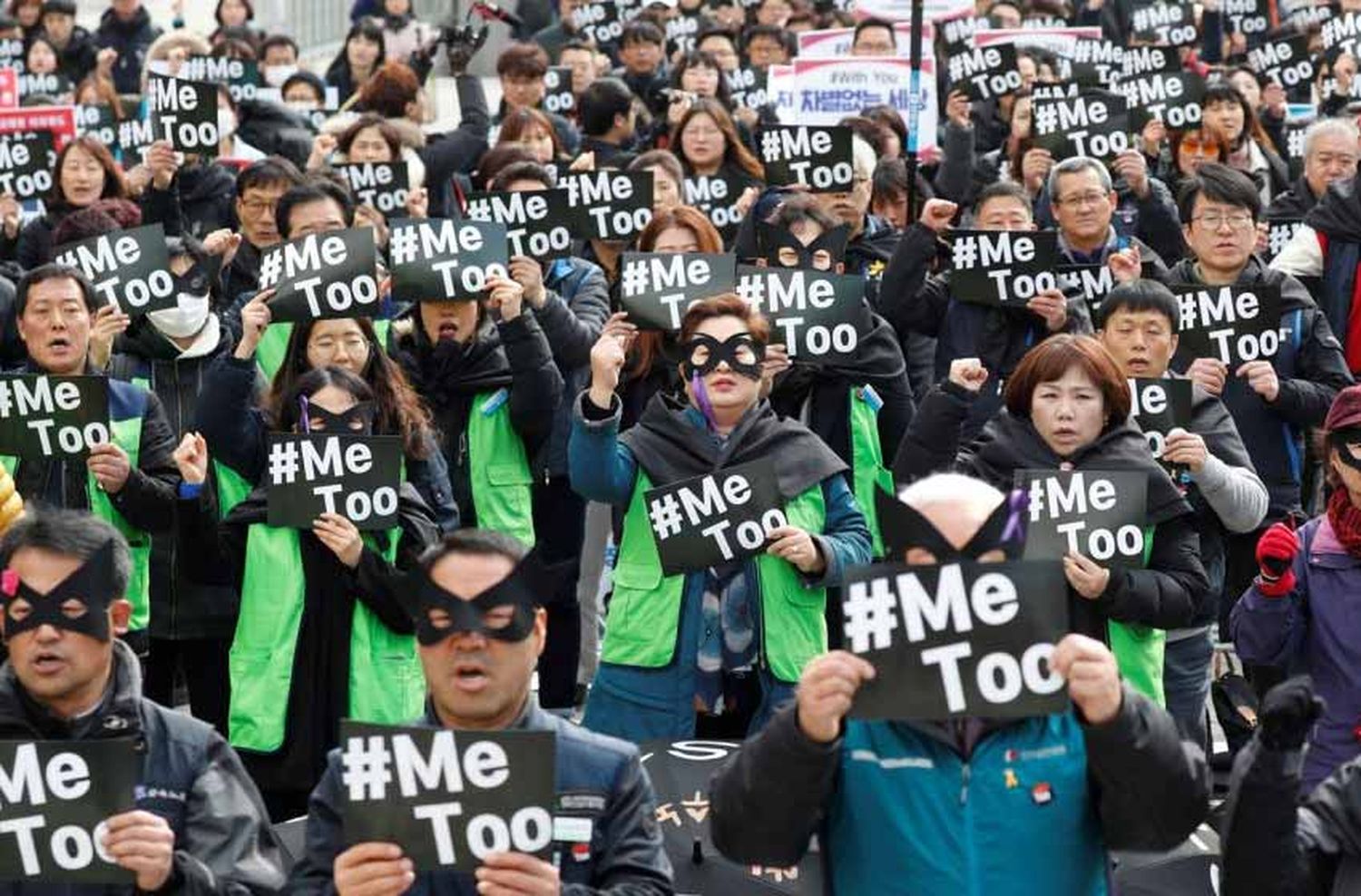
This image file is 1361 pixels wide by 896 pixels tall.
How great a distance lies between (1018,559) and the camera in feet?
16.0

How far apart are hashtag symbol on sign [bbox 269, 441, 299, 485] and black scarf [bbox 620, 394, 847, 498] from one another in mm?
919

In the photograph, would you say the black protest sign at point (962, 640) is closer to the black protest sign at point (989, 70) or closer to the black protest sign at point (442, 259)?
the black protest sign at point (442, 259)

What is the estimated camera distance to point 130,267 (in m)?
9.61

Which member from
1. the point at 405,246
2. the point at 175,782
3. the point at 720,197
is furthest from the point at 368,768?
the point at 720,197

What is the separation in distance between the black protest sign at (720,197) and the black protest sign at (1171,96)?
2472 mm

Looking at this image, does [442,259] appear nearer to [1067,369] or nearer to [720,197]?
[1067,369]

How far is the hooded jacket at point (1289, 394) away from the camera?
980 cm

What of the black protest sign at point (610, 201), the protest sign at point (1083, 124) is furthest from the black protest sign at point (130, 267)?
the protest sign at point (1083, 124)

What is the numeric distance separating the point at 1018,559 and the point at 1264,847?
652 millimetres

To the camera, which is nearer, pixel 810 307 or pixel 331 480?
pixel 331 480

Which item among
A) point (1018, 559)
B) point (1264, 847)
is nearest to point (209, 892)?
point (1018, 559)

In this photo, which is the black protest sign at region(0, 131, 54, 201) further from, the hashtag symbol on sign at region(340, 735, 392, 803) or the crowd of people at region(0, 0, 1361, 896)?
the hashtag symbol on sign at region(340, 735, 392, 803)

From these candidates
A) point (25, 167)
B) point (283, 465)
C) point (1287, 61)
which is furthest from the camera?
point (1287, 61)

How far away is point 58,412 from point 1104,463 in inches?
122
